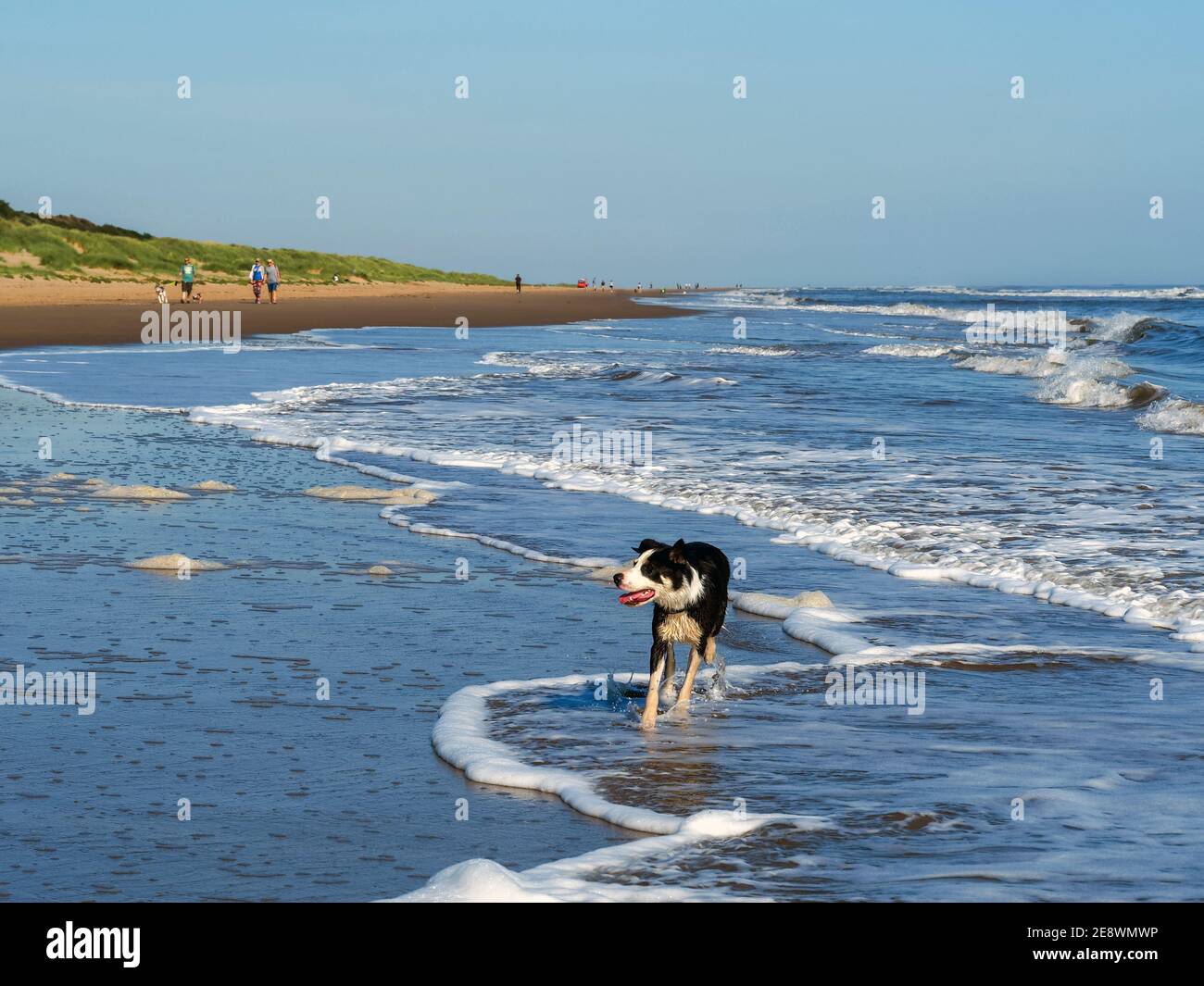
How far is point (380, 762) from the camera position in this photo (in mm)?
5699

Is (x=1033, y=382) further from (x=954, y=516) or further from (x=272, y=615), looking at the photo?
(x=272, y=615)

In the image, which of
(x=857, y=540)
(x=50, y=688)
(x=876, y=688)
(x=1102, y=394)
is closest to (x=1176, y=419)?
(x=1102, y=394)

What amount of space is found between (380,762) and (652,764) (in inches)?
44.6

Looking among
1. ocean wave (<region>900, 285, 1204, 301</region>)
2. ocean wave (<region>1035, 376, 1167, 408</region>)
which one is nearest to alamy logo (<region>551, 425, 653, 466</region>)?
ocean wave (<region>1035, 376, 1167, 408</region>)

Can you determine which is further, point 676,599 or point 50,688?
point 676,599

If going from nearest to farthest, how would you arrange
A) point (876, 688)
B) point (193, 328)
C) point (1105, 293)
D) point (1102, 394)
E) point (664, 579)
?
1. point (664, 579)
2. point (876, 688)
3. point (1102, 394)
4. point (193, 328)
5. point (1105, 293)

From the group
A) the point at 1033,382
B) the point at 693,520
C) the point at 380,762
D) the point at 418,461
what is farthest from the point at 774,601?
the point at 1033,382

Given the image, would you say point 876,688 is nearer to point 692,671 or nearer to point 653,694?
point 692,671

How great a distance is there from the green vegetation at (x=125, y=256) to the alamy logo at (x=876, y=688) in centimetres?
5569

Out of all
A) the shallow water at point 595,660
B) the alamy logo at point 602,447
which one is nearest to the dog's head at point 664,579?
the shallow water at point 595,660

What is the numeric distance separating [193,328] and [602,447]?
2823 centimetres

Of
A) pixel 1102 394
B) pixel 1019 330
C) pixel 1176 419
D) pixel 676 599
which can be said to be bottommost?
pixel 676 599

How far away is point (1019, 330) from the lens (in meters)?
54.5

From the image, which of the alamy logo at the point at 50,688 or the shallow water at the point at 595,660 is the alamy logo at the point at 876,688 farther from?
the alamy logo at the point at 50,688
